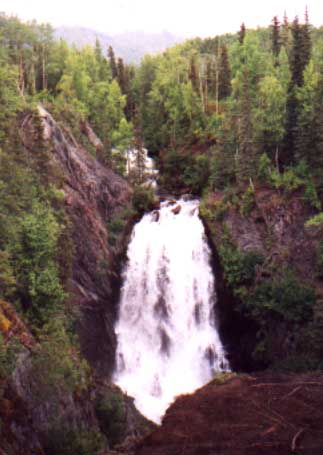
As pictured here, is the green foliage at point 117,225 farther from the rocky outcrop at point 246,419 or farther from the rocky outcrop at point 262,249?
the rocky outcrop at point 246,419

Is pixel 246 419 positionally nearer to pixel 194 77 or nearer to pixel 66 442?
pixel 66 442

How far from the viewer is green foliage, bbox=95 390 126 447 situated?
2594 centimetres

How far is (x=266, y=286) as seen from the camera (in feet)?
123

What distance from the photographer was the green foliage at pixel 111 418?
25.9 metres

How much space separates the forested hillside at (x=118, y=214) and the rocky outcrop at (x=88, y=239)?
0.14 m

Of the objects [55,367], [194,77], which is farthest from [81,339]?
[194,77]

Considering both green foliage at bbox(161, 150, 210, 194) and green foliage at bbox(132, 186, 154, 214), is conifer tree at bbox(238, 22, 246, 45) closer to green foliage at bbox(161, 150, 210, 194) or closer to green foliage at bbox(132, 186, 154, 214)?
green foliage at bbox(161, 150, 210, 194)

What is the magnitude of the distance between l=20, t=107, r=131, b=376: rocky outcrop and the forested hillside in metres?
0.14

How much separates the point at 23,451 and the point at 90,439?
3.51 meters

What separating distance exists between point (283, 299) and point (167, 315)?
865cm

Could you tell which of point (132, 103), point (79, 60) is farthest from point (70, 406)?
point (132, 103)

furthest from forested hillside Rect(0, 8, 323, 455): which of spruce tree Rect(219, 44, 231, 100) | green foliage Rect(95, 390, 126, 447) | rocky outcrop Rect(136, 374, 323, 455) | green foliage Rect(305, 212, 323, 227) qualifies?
spruce tree Rect(219, 44, 231, 100)

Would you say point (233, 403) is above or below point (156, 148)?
below

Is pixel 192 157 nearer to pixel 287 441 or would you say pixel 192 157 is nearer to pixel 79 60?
pixel 79 60
